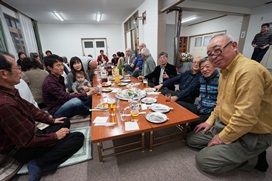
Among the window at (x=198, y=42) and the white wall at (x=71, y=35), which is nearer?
the white wall at (x=71, y=35)

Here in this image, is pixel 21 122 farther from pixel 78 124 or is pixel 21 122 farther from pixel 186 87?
pixel 186 87

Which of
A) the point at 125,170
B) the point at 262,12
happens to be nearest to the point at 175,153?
the point at 125,170

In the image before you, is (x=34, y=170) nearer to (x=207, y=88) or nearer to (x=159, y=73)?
(x=207, y=88)

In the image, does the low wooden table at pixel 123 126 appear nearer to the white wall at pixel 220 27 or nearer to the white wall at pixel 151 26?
the white wall at pixel 151 26

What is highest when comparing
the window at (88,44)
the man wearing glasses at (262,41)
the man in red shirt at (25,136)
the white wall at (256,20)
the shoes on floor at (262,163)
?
the white wall at (256,20)

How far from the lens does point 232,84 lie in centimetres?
108

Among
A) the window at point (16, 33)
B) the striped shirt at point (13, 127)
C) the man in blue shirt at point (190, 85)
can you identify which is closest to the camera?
the striped shirt at point (13, 127)

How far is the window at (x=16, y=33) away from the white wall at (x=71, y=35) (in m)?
2.27

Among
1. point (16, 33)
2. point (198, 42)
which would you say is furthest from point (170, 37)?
point (16, 33)

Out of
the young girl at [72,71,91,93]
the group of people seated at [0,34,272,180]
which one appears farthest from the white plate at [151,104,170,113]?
the young girl at [72,71,91,93]

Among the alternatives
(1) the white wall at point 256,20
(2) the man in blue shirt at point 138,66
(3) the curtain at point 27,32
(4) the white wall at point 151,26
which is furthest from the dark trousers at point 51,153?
(1) the white wall at point 256,20

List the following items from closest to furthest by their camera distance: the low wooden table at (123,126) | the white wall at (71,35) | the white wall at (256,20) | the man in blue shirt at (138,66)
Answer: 1. the low wooden table at (123,126)
2. the man in blue shirt at (138,66)
3. the white wall at (256,20)
4. the white wall at (71,35)

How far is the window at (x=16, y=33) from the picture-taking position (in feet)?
15.4

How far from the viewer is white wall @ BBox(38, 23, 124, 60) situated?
7.45 m
